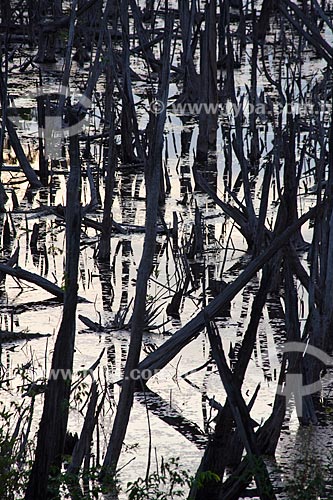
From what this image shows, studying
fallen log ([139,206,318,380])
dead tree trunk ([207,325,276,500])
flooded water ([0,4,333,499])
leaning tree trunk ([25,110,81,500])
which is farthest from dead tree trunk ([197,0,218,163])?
dead tree trunk ([207,325,276,500])

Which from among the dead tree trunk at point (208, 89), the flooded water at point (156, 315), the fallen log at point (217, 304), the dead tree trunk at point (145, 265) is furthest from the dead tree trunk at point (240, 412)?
the dead tree trunk at point (208, 89)

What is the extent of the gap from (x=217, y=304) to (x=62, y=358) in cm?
45

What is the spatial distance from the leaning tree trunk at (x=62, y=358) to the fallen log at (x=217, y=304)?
316 millimetres

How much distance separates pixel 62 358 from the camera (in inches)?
120

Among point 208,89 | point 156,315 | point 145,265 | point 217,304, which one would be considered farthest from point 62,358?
point 208,89

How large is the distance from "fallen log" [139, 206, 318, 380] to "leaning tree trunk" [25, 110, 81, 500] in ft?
1.04

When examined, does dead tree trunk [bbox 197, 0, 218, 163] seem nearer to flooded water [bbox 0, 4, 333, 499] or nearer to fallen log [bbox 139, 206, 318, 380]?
flooded water [bbox 0, 4, 333, 499]

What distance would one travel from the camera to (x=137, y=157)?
279 inches

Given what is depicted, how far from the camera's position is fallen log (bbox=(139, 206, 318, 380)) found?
3.02 meters

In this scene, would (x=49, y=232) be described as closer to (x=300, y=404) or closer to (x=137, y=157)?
(x=137, y=157)

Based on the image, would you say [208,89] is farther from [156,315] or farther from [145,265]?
[145,265]

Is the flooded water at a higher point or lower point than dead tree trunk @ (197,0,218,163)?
lower

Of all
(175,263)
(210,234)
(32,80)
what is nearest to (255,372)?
(175,263)

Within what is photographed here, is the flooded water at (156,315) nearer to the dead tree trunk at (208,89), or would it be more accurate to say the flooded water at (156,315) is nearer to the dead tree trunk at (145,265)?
the dead tree trunk at (208,89)
